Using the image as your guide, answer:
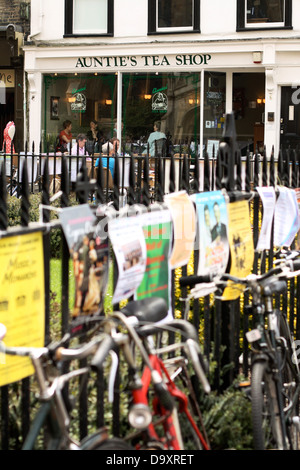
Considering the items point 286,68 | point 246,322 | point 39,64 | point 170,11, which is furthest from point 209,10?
point 246,322

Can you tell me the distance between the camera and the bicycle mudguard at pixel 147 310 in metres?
3.05

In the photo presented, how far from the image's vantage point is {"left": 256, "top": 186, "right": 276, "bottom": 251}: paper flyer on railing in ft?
15.4

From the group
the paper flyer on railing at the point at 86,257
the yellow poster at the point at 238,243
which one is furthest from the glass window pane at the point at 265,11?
the paper flyer on railing at the point at 86,257

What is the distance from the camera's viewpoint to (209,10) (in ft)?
66.0

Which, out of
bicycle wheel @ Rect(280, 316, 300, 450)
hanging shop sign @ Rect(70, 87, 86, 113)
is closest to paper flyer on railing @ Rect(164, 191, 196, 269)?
bicycle wheel @ Rect(280, 316, 300, 450)

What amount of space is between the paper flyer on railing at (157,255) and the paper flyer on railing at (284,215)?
1369 mm

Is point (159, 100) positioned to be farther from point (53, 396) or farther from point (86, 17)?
point (53, 396)

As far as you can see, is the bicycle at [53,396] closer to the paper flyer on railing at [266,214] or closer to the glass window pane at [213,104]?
the paper flyer on railing at [266,214]

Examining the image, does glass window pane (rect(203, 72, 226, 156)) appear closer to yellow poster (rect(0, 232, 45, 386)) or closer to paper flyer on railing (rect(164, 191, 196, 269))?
paper flyer on railing (rect(164, 191, 196, 269))

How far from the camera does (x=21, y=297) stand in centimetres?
296

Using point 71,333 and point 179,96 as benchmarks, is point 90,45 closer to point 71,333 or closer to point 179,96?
point 179,96

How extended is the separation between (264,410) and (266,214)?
4.33 feet

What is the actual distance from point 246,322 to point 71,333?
1.82m

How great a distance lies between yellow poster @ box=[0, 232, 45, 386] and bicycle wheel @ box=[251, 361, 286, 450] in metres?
0.96
